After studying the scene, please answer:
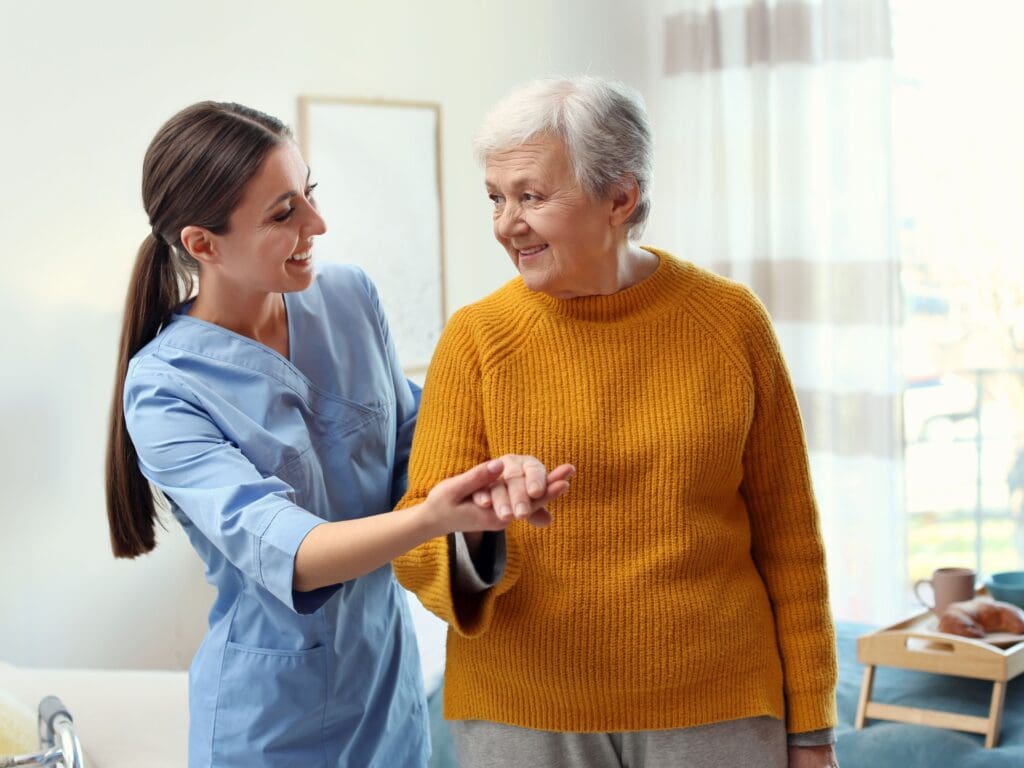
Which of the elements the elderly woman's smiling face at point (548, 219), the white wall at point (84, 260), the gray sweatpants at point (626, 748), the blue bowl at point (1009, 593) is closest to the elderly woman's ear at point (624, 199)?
the elderly woman's smiling face at point (548, 219)

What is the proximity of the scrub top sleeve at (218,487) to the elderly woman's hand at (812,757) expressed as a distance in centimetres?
60

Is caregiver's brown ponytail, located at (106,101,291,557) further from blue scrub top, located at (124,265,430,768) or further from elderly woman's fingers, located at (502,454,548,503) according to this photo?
elderly woman's fingers, located at (502,454,548,503)

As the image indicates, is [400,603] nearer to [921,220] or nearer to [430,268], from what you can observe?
[430,268]

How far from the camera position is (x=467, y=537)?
1.30 m

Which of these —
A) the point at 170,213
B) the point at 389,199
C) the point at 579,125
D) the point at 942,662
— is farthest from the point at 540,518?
the point at 389,199

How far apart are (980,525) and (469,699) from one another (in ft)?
9.17

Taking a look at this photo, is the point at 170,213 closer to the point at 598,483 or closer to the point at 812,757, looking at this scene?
the point at 598,483

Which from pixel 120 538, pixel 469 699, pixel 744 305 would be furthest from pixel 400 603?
pixel 744 305

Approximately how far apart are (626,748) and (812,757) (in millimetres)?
235

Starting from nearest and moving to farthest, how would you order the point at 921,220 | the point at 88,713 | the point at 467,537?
1. the point at 467,537
2. the point at 88,713
3. the point at 921,220

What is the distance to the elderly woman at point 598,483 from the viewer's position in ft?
4.33

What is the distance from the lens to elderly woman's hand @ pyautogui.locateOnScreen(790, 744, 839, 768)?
4.62ft

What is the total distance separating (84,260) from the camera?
2.49 metres

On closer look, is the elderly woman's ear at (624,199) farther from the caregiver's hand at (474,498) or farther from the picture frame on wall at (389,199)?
the picture frame on wall at (389,199)
